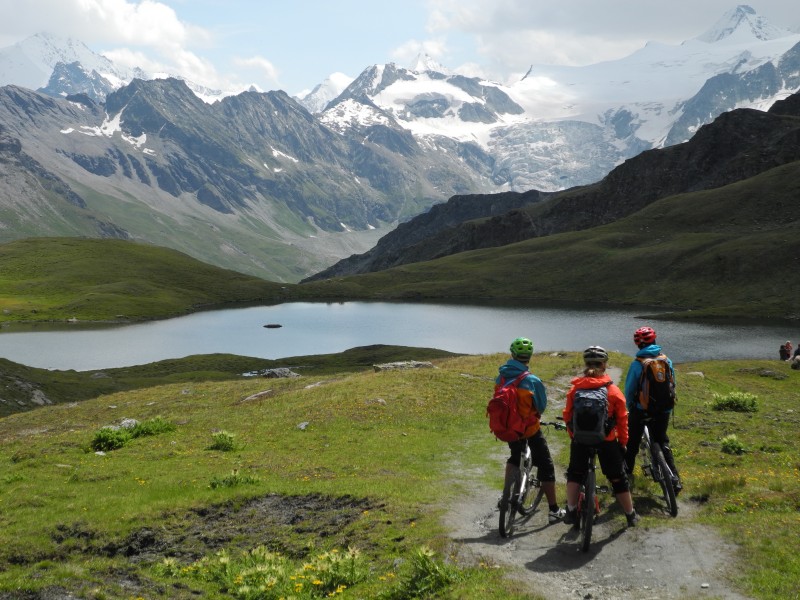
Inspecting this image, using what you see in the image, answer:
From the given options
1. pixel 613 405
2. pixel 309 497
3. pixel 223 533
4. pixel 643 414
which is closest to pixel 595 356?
pixel 613 405

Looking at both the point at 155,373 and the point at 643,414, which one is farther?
the point at 155,373

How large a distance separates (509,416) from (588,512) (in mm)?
2776

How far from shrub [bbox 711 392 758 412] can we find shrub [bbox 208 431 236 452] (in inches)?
924

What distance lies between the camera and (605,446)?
15320 mm

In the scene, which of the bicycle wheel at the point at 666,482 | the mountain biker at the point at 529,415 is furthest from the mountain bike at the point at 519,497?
the bicycle wheel at the point at 666,482

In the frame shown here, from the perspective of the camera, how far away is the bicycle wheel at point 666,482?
1669 cm

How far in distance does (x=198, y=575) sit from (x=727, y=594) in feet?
36.0

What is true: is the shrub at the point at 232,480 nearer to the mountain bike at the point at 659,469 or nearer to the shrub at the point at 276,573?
the shrub at the point at 276,573

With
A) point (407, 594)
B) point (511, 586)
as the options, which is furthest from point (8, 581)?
point (511, 586)

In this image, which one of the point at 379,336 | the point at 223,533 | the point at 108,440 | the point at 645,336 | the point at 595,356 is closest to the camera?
the point at 595,356

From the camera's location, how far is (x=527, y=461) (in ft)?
54.9

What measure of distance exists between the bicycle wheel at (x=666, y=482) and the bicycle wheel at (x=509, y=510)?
3.78 metres

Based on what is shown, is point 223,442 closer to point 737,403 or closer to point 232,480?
point 232,480

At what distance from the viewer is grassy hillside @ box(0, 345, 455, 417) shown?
62375mm
